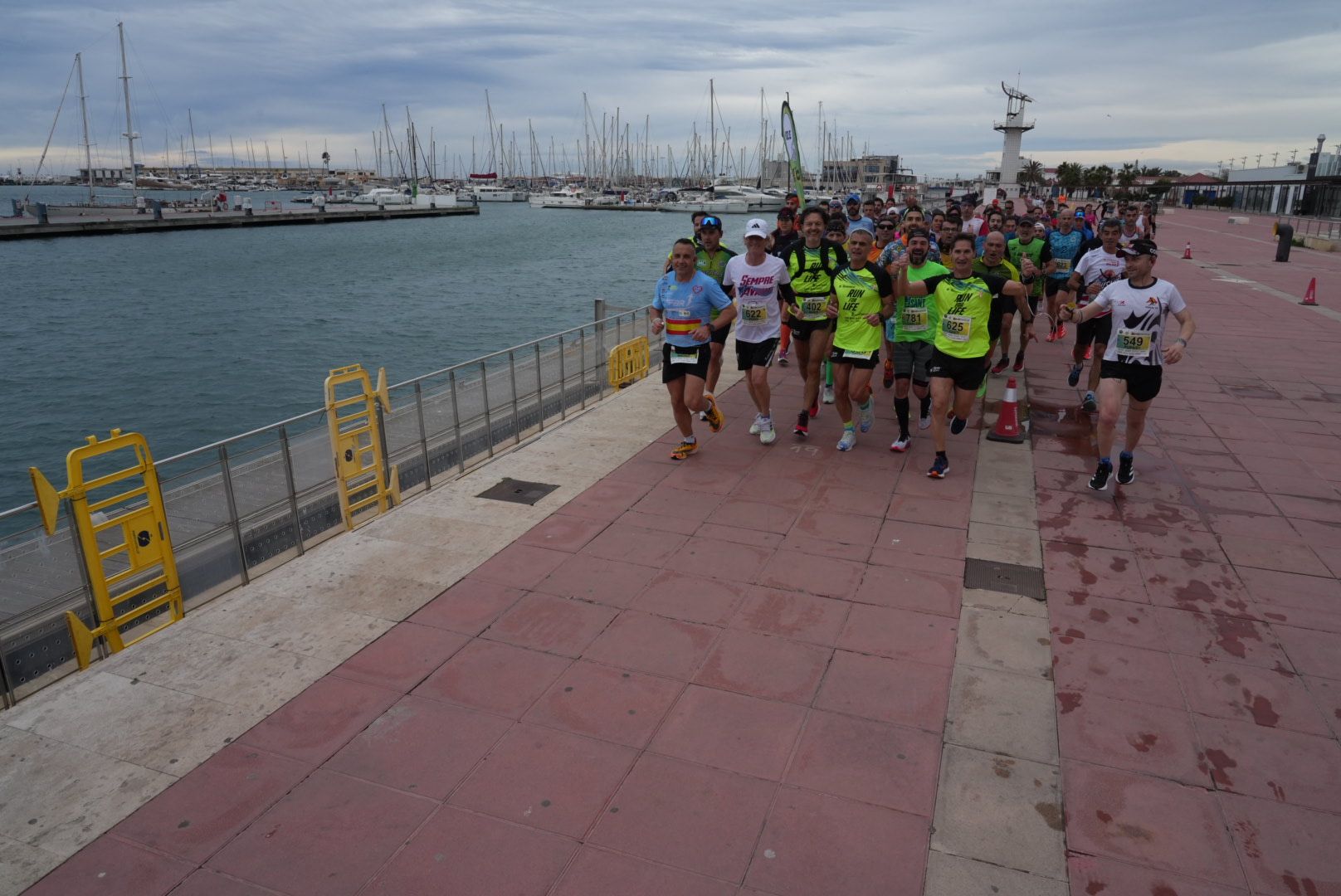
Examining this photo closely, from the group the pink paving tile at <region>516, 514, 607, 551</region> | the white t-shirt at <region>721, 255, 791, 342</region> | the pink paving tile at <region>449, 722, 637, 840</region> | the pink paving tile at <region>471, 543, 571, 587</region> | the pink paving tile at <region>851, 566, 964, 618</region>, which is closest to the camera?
the pink paving tile at <region>449, 722, 637, 840</region>

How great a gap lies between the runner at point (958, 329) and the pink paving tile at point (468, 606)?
12.7ft

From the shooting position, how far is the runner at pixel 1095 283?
9500 millimetres

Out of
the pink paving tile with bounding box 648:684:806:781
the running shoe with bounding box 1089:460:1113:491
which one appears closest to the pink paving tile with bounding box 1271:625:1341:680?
the running shoe with bounding box 1089:460:1113:491

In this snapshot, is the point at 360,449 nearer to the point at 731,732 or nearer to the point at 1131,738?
the point at 731,732

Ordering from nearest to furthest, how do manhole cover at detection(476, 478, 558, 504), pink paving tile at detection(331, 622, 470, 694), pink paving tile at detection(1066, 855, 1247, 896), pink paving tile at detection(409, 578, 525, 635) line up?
pink paving tile at detection(1066, 855, 1247, 896) → pink paving tile at detection(331, 622, 470, 694) → pink paving tile at detection(409, 578, 525, 635) → manhole cover at detection(476, 478, 558, 504)

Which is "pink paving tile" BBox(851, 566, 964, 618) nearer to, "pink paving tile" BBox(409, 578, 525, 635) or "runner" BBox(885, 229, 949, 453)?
"pink paving tile" BBox(409, 578, 525, 635)

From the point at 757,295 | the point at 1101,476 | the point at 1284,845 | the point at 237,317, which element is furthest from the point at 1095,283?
the point at 237,317

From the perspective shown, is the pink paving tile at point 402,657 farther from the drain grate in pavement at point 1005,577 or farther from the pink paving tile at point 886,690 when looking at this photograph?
the drain grate in pavement at point 1005,577

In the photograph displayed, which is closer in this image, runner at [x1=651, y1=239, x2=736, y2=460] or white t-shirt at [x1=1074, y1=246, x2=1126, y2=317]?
runner at [x1=651, y1=239, x2=736, y2=460]

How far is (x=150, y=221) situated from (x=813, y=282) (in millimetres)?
88973

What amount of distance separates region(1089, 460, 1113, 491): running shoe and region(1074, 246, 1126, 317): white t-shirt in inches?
151

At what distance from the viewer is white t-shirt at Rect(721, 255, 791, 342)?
771 cm

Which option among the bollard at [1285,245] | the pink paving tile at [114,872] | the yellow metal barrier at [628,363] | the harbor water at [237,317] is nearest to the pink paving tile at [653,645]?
the pink paving tile at [114,872]

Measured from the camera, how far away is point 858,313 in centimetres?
752
